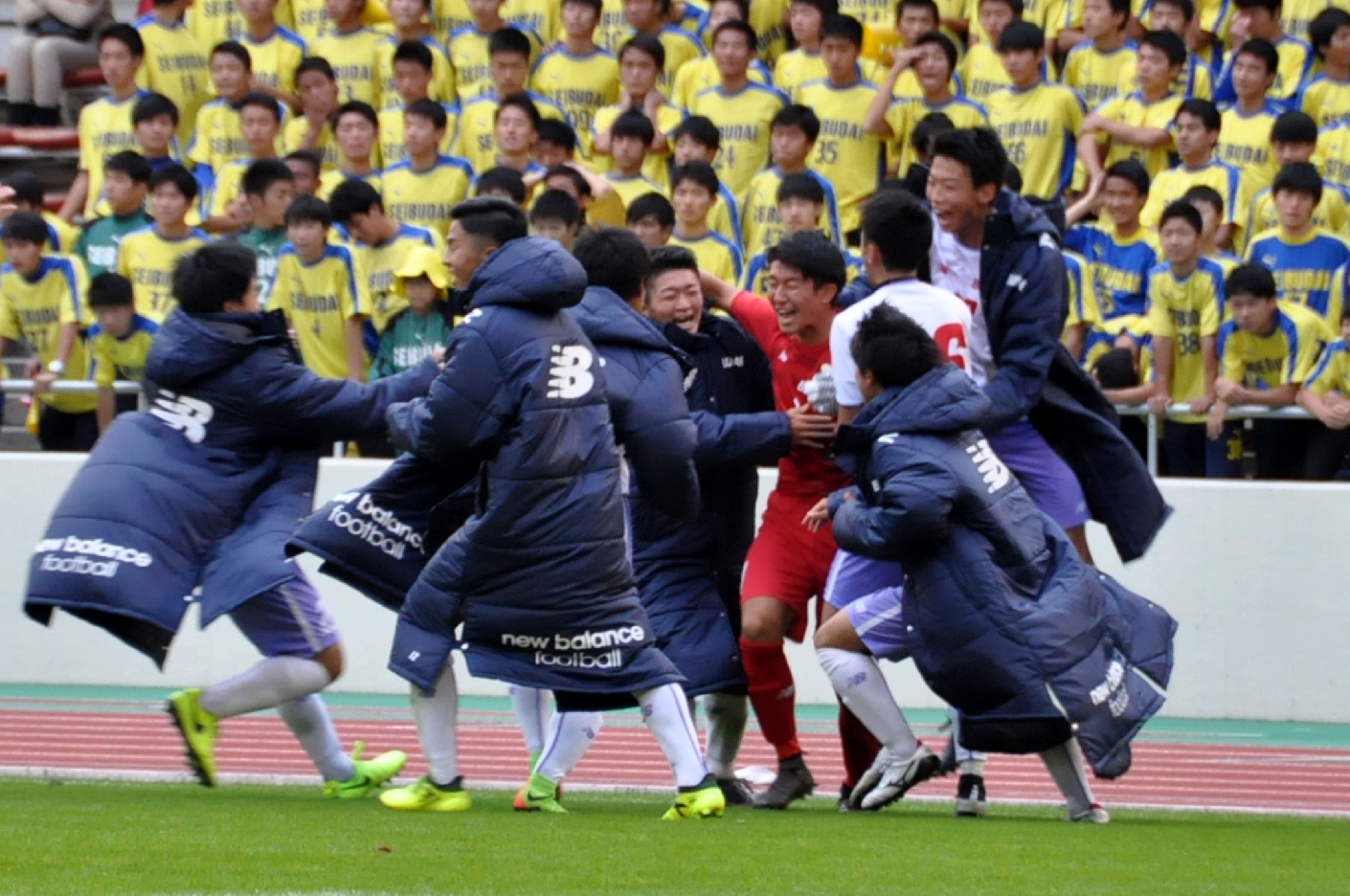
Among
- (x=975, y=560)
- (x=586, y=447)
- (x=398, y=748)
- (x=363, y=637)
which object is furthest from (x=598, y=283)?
(x=363, y=637)

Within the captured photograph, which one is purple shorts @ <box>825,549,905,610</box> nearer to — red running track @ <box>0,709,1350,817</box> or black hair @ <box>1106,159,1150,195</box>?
red running track @ <box>0,709,1350,817</box>

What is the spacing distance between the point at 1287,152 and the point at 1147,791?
199 inches

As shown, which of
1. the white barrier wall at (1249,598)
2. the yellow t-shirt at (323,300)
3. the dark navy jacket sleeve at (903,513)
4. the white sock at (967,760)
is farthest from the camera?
the yellow t-shirt at (323,300)

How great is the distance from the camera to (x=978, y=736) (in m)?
7.19

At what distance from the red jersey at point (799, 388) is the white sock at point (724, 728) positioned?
2.48 ft

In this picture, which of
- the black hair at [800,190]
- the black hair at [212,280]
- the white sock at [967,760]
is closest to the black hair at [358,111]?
the black hair at [800,190]

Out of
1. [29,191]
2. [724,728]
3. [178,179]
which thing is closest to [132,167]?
[178,179]

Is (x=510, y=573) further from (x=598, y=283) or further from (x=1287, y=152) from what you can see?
(x=1287, y=152)

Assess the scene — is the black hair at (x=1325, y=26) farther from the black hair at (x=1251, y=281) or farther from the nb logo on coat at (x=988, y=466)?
the nb logo on coat at (x=988, y=466)

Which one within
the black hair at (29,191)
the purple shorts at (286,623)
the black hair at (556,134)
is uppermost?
the black hair at (556,134)

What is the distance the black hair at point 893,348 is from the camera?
718 centimetres

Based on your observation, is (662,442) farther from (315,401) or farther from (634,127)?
(634,127)

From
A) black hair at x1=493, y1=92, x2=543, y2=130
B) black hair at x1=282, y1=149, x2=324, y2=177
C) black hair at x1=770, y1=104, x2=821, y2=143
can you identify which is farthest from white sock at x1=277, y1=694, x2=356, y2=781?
black hair at x1=282, y1=149, x2=324, y2=177

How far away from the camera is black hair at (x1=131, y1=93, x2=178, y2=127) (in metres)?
15.4
